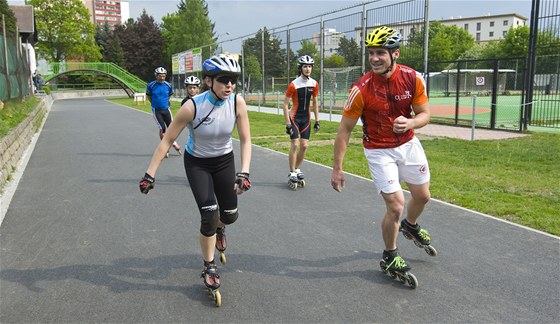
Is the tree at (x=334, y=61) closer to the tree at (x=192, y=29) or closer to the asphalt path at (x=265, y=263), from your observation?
the asphalt path at (x=265, y=263)

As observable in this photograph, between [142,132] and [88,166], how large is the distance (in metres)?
7.49

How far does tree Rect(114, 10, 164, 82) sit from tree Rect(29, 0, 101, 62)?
8.28 meters

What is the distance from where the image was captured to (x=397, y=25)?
2097cm

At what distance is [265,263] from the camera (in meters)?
4.86

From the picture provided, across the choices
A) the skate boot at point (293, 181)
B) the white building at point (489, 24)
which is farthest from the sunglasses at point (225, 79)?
the white building at point (489, 24)

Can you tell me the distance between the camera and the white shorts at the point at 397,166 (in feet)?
14.1

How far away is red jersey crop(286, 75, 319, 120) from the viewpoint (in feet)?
28.1

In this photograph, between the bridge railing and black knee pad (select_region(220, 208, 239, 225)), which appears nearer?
black knee pad (select_region(220, 208, 239, 225))

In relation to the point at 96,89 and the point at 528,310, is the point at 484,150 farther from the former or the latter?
the point at 96,89

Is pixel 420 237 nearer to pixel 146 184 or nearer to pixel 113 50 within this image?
pixel 146 184

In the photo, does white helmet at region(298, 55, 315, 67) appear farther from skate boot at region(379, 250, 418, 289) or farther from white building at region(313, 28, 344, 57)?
white building at region(313, 28, 344, 57)

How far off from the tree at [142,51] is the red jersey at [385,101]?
268 feet

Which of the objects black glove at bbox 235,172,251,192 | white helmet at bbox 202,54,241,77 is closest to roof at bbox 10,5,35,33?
white helmet at bbox 202,54,241,77

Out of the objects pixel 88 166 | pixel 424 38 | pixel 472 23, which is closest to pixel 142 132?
pixel 88 166
